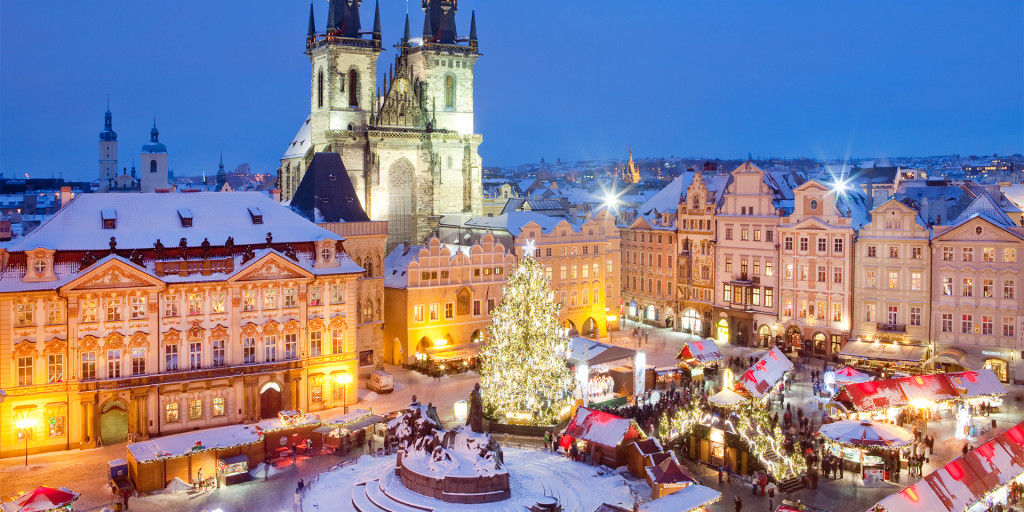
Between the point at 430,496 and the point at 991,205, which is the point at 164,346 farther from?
the point at 991,205

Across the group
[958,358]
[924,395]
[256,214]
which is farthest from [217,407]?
[958,358]

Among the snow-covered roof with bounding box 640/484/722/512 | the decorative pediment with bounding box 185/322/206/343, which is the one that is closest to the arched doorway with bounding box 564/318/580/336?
the decorative pediment with bounding box 185/322/206/343

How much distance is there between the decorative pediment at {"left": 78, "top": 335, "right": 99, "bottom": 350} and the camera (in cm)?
4109

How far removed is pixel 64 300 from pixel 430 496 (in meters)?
20.3

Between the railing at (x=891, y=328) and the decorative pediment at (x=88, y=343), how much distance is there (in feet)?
149

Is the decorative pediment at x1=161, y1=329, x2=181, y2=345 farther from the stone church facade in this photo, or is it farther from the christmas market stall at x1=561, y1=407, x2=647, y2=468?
the stone church facade

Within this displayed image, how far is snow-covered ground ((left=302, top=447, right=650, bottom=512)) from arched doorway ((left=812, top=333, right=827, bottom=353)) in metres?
29.3

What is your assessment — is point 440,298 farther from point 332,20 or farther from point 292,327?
point 332,20

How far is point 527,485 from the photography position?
34250mm

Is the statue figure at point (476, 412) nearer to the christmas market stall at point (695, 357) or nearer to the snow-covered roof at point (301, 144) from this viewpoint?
the christmas market stall at point (695, 357)

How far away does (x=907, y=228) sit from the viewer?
57.2 meters

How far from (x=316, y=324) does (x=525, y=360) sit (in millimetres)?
11502

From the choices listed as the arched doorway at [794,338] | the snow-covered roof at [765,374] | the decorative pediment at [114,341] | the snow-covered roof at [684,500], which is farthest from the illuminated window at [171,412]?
the arched doorway at [794,338]

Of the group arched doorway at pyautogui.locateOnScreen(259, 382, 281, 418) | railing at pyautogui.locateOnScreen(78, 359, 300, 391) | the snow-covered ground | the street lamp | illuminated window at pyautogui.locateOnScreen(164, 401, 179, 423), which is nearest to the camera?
the snow-covered ground
